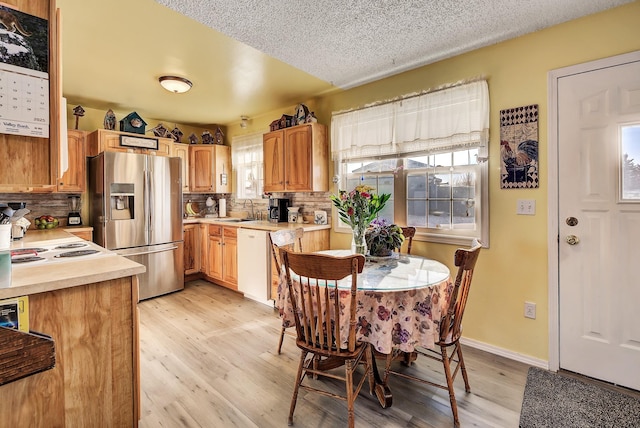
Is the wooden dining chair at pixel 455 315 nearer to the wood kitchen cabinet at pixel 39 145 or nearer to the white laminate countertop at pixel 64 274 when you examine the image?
the white laminate countertop at pixel 64 274

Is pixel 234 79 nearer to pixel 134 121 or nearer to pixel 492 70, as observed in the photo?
pixel 134 121

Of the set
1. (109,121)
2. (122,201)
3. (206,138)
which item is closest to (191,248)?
(122,201)

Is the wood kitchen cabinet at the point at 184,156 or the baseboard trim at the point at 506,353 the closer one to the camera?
the baseboard trim at the point at 506,353

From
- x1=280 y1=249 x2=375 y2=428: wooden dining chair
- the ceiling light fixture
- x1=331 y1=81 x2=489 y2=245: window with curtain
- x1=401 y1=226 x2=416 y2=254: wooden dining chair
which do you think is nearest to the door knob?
x1=331 y1=81 x2=489 y2=245: window with curtain

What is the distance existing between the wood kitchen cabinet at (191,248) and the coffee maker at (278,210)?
1.29m

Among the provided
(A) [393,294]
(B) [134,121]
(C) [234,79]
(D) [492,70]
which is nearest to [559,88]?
(D) [492,70]

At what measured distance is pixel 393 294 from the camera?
1.70 metres

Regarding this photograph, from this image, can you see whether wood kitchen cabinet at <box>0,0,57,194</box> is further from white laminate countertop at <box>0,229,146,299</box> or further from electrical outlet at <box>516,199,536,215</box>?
electrical outlet at <box>516,199,536,215</box>

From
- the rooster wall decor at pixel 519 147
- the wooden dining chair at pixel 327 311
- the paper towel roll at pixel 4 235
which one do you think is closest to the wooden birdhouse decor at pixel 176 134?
the paper towel roll at pixel 4 235

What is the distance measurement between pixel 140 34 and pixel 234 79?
1.01 meters

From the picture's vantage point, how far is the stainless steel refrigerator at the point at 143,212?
3645mm

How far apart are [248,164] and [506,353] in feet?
13.4

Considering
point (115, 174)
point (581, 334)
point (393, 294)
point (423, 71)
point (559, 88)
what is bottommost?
point (581, 334)

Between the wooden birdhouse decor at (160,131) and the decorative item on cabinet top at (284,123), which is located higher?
the wooden birdhouse decor at (160,131)
